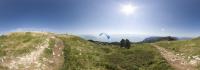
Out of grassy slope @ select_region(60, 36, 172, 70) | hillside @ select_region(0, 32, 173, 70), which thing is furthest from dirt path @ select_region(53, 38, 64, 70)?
grassy slope @ select_region(60, 36, 172, 70)

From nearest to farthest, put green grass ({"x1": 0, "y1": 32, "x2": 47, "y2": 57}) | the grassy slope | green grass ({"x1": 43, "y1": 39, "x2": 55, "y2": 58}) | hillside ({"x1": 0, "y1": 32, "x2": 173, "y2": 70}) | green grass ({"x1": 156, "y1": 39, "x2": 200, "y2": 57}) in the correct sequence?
hillside ({"x1": 0, "y1": 32, "x2": 173, "y2": 70}), the grassy slope, green grass ({"x1": 43, "y1": 39, "x2": 55, "y2": 58}), green grass ({"x1": 0, "y1": 32, "x2": 47, "y2": 57}), green grass ({"x1": 156, "y1": 39, "x2": 200, "y2": 57})

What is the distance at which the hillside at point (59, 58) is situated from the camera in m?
53.6

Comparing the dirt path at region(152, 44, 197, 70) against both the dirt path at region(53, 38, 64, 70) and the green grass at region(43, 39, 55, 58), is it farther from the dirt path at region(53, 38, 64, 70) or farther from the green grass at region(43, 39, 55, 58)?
the green grass at region(43, 39, 55, 58)

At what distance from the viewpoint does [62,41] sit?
72.6m

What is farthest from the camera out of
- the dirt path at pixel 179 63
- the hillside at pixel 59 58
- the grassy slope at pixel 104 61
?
the grassy slope at pixel 104 61

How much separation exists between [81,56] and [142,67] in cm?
1359

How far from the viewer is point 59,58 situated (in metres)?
57.7

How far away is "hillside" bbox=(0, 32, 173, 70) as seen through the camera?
176 ft

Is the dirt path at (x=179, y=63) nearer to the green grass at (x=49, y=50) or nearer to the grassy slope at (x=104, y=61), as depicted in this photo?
the grassy slope at (x=104, y=61)

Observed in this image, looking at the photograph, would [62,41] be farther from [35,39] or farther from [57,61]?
[57,61]

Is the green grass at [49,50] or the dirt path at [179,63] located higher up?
the green grass at [49,50]

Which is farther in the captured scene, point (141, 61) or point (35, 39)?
point (35, 39)

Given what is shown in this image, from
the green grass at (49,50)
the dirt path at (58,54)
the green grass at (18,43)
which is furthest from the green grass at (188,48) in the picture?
the green grass at (18,43)

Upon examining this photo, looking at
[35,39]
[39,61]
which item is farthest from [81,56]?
[35,39]
